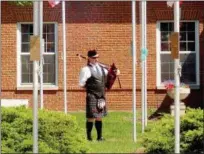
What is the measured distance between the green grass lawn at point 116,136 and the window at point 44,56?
9.21 feet

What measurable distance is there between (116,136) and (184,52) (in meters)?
7.65

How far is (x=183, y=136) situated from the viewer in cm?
798

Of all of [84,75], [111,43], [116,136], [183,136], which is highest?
[111,43]

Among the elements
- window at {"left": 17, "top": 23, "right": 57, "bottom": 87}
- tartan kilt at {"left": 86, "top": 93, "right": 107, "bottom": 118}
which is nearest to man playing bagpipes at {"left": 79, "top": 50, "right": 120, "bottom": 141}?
tartan kilt at {"left": 86, "top": 93, "right": 107, "bottom": 118}

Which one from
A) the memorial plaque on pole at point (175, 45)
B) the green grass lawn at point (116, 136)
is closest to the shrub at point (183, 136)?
the green grass lawn at point (116, 136)

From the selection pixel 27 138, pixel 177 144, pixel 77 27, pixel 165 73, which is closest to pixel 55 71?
pixel 77 27

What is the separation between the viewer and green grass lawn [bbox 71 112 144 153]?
28.7ft

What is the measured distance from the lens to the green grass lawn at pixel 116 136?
873 centimetres

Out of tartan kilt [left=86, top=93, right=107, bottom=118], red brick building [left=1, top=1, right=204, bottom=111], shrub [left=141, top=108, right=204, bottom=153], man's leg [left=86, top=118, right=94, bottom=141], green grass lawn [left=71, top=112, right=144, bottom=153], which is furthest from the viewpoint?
red brick building [left=1, top=1, right=204, bottom=111]

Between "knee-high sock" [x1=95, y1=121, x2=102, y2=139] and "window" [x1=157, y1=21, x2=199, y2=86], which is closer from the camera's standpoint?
"knee-high sock" [x1=95, y1=121, x2=102, y2=139]

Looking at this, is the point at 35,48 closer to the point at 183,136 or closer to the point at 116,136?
the point at 183,136

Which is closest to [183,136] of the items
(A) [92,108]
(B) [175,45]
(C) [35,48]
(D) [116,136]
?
(B) [175,45]

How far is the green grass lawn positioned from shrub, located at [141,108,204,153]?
0.46 metres

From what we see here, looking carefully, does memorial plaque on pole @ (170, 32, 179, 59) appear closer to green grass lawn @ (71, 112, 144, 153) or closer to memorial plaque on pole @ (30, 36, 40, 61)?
memorial plaque on pole @ (30, 36, 40, 61)
